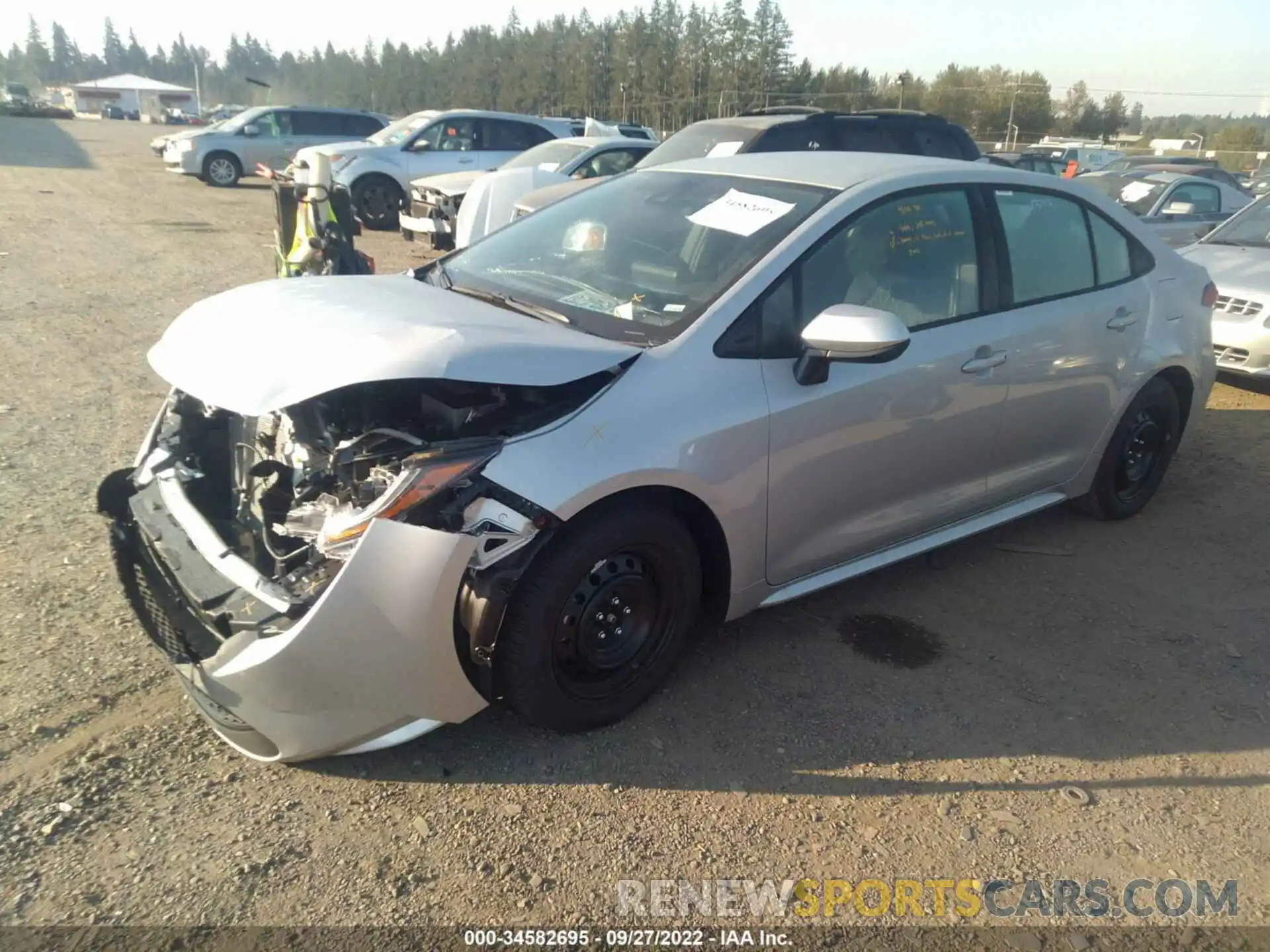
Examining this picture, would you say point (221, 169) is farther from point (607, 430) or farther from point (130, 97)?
point (130, 97)

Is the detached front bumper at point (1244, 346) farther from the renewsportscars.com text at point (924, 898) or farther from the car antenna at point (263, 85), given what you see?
the car antenna at point (263, 85)

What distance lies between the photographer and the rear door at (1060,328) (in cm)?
382

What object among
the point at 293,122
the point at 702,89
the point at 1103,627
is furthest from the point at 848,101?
the point at 1103,627

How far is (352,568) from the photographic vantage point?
234 cm

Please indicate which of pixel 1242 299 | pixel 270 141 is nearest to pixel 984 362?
pixel 1242 299

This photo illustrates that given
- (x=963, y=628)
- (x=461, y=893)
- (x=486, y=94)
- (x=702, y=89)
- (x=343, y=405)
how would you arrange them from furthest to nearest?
(x=486, y=94) → (x=702, y=89) → (x=963, y=628) → (x=343, y=405) → (x=461, y=893)

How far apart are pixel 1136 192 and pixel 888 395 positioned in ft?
31.3

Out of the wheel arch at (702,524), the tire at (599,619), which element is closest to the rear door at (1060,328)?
the wheel arch at (702,524)

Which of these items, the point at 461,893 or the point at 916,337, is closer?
the point at 461,893

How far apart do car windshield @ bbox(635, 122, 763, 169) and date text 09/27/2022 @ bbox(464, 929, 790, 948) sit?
701cm

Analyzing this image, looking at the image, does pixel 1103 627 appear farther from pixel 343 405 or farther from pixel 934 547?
pixel 343 405

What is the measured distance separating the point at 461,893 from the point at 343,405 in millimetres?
1420

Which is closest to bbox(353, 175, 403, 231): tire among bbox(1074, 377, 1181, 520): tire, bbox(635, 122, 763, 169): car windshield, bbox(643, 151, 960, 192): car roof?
bbox(635, 122, 763, 169): car windshield

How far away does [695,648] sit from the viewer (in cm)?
344
